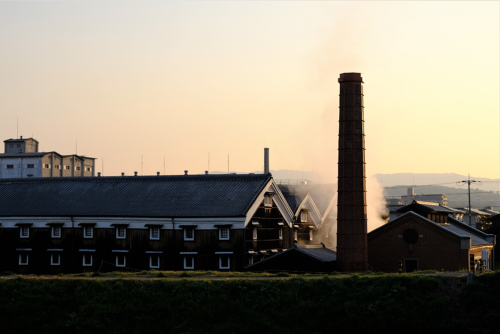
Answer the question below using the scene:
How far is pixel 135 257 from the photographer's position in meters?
54.1

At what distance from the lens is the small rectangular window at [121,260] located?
54472 mm

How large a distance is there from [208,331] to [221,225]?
17.7m

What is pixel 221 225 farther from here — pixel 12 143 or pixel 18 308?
pixel 12 143

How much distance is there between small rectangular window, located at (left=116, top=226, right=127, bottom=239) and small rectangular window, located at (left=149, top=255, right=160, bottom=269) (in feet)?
10.1

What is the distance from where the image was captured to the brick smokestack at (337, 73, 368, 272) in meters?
49.7

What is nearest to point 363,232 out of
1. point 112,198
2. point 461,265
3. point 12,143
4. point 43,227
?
point 461,265

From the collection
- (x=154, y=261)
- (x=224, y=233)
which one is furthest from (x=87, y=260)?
(x=224, y=233)

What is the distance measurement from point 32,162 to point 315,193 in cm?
4604

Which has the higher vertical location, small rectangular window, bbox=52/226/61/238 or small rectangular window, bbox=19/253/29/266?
small rectangular window, bbox=52/226/61/238

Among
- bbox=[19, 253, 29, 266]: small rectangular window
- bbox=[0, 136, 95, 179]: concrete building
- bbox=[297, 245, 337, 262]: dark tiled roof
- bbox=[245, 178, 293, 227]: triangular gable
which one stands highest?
bbox=[0, 136, 95, 179]: concrete building

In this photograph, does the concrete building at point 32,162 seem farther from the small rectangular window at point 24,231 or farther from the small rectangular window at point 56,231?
the small rectangular window at point 56,231

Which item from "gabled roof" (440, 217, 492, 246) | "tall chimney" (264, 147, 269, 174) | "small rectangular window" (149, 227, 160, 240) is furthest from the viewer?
"tall chimney" (264, 147, 269, 174)

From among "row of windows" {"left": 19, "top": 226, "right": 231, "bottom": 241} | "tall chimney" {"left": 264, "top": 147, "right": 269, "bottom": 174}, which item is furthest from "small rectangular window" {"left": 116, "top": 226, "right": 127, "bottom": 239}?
"tall chimney" {"left": 264, "top": 147, "right": 269, "bottom": 174}

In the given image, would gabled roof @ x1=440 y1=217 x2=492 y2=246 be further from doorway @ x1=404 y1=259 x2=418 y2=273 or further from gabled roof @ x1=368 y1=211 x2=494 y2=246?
doorway @ x1=404 y1=259 x2=418 y2=273
